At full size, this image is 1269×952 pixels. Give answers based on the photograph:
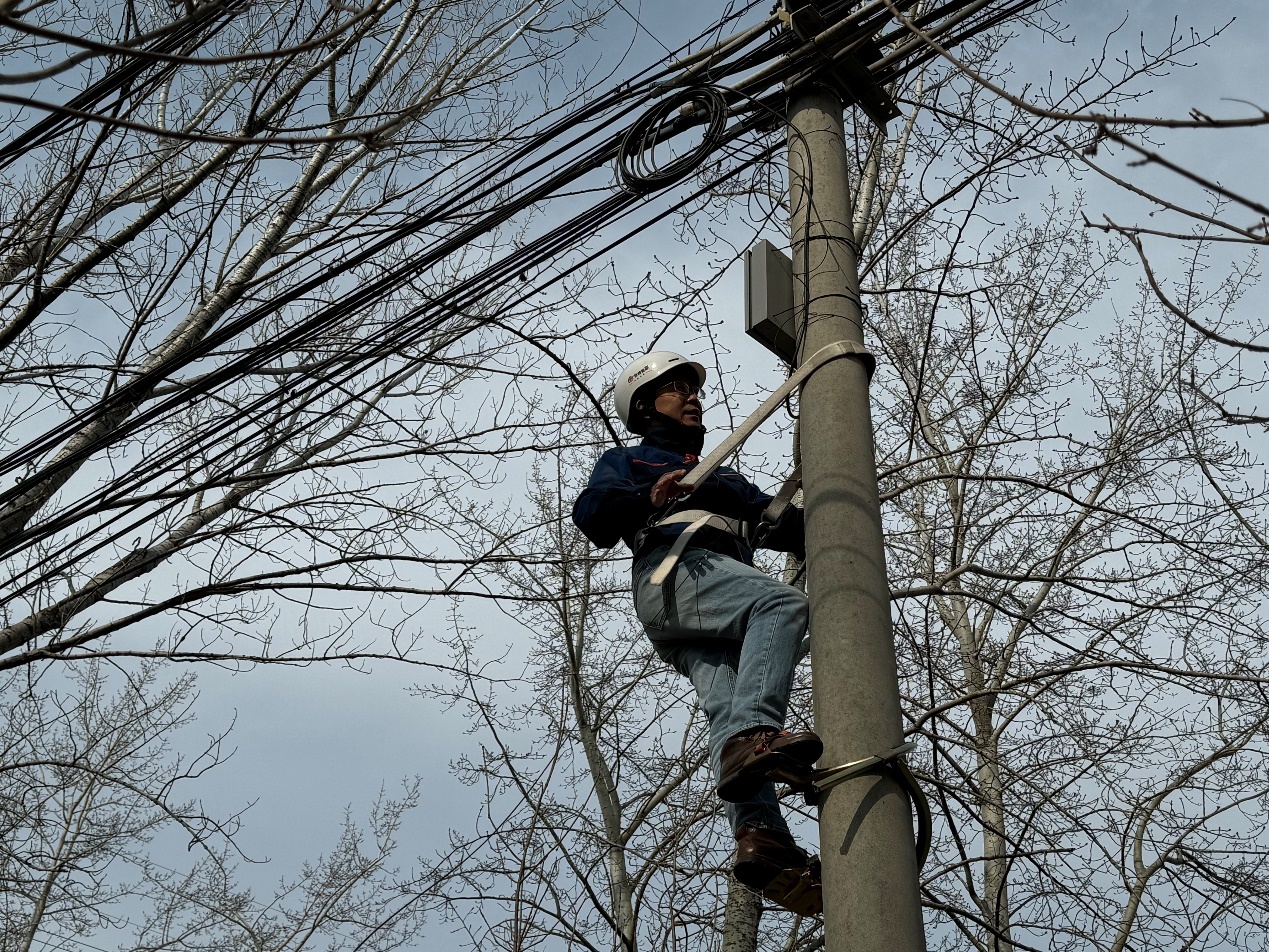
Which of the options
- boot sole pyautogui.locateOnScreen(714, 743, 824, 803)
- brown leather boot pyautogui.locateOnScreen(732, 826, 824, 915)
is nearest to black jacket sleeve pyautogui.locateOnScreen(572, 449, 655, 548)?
boot sole pyautogui.locateOnScreen(714, 743, 824, 803)

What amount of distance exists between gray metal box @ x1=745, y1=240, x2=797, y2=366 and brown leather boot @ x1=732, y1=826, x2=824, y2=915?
54.3 inches

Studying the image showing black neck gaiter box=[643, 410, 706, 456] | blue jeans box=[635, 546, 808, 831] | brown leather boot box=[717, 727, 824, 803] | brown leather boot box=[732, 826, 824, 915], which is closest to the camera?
brown leather boot box=[717, 727, 824, 803]

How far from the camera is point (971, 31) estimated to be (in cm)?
438

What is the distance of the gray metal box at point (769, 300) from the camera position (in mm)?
3801

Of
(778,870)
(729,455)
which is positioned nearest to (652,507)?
(729,455)

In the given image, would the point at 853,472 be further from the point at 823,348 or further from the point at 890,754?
the point at 890,754

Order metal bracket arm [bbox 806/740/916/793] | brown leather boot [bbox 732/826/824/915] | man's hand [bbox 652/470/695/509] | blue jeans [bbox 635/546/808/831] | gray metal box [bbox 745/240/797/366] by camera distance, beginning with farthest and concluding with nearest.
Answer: gray metal box [bbox 745/240/797/366] < man's hand [bbox 652/470/695/509] < blue jeans [bbox 635/546/808/831] < brown leather boot [bbox 732/826/824/915] < metal bracket arm [bbox 806/740/916/793]

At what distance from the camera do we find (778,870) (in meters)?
3.27

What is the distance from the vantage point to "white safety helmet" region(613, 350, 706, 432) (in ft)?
14.9

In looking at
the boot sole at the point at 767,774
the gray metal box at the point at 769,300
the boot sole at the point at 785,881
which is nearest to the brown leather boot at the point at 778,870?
the boot sole at the point at 785,881

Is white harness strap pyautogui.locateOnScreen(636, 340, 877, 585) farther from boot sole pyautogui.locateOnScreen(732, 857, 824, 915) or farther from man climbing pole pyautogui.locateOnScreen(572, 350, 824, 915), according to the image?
boot sole pyautogui.locateOnScreen(732, 857, 824, 915)

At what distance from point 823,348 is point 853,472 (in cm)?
41

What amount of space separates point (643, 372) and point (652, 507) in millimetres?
813

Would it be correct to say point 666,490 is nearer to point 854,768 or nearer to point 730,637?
point 730,637
